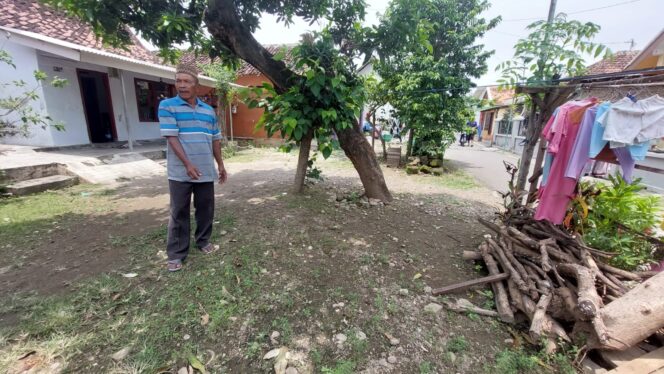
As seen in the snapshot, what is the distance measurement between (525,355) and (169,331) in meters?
2.64

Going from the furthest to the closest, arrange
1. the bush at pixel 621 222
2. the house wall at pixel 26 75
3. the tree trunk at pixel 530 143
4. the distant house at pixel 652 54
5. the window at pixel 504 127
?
the window at pixel 504 127, the distant house at pixel 652 54, the house wall at pixel 26 75, the tree trunk at pixel 530 143, the bush at pixel 621 222

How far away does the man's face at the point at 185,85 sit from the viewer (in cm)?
260

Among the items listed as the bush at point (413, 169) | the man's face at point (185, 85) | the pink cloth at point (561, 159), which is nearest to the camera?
the man's face at point (185, 85)

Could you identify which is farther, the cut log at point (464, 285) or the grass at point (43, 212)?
the grass at point (43, 212)

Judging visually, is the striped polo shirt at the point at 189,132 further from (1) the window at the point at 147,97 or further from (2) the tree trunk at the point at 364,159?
(1) the window at the point at 147,97

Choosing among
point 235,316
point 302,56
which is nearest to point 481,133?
point 302,56

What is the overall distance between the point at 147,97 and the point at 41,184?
649 centimetres

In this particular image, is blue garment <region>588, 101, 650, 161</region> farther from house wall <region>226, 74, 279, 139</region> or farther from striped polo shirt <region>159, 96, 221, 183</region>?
house wall <region>226, 74, 279, 139</region>

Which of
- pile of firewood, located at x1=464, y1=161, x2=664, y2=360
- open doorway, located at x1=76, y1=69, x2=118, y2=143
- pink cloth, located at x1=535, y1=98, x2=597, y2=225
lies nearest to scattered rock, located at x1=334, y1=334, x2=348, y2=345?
pile of firewood, located at x1=464, y1=161, x2=664, y2=360

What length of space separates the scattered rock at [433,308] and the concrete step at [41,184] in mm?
6851

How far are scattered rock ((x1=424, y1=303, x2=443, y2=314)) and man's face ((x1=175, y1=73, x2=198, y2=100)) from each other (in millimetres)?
2878

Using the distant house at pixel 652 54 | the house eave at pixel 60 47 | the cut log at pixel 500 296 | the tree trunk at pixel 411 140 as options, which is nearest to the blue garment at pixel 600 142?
the cut log at pixel 500 296

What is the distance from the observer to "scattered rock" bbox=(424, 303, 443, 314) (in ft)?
8.41

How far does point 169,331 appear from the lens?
2139 millimetres
